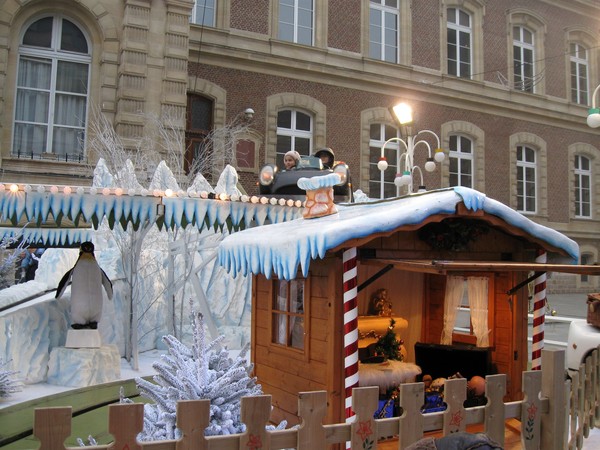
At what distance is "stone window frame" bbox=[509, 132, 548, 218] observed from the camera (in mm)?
27125

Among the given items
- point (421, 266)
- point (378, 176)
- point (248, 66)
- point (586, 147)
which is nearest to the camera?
point (421, 266)

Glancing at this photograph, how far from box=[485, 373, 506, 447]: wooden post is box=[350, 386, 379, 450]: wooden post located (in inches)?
32.6

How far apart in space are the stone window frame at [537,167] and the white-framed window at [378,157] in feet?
20.5

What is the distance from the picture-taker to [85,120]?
1686cm

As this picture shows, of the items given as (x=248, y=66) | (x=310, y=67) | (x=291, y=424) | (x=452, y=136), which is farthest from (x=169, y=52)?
(x=452, y=136)

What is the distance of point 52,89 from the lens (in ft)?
54.8

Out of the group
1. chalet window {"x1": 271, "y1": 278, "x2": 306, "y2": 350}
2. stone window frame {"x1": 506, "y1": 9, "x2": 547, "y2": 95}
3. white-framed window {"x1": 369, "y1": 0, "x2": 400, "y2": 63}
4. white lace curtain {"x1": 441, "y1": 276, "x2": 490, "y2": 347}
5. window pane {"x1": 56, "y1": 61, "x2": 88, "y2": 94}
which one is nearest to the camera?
chalet window {"x1": 271, "y1": 278, "x2": 306, "y2": 350}

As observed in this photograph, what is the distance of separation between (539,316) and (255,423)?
530 cm

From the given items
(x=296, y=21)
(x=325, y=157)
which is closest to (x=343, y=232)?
(x=325, y=157)

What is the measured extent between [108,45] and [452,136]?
51.9 ft

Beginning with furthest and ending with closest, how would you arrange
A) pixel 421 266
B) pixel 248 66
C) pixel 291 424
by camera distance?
1. pixel 248 66
2. pixel 291 424
3. pixel 421 266

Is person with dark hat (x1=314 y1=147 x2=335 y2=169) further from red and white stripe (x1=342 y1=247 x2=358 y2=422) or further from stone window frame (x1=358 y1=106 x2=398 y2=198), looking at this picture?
stone window frame (x1=358 y1=106 x2=398 y2=198)

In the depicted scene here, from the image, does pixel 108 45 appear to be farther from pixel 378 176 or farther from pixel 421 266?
pixel 421 266

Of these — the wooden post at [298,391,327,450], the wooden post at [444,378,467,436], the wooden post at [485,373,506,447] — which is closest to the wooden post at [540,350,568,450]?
the wooden post at [485,373,506,447]
